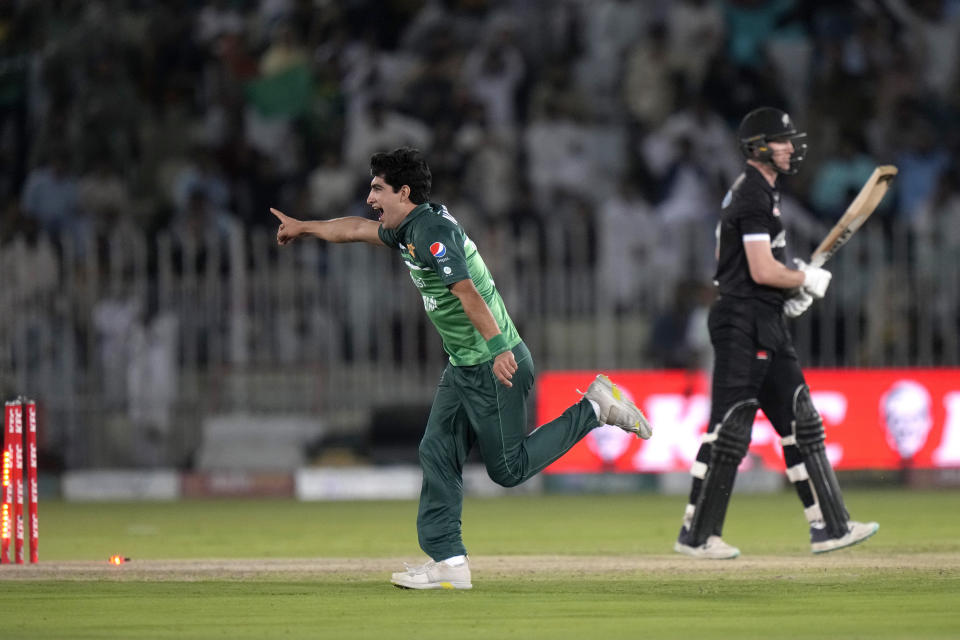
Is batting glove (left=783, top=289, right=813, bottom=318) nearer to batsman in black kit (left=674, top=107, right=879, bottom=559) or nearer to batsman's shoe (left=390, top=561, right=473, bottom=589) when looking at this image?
batsman in black kit (left=674, top=107, right=879, bottom=559)

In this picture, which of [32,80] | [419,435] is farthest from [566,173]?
[32,80]

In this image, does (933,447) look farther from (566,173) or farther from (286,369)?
(286,369)

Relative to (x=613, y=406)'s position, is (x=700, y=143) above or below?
above

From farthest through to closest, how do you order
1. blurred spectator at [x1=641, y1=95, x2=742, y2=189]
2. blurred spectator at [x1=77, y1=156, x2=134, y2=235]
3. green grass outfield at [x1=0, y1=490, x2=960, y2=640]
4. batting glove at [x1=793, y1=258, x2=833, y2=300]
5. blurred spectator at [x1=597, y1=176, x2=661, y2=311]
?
blurred spectator at [x1=77, y1=156, x2=134, y2=235] < blurred spectator at [x1=641, y1=95, x2=742, y2=189] < blurred spectator at [x1=597, y1=176, x2=661, y2=311] < batting glove at [x1=793, y1=258, x2=833, y2=300] < green grass outfield at [x1=0, y1=490, x2=960, y2=640]

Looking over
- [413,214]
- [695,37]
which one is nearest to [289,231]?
[413,214]

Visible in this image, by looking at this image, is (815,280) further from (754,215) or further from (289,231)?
(289,231)

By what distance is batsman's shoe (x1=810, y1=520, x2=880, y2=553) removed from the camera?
31.5 ft

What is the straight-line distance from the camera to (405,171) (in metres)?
8.44

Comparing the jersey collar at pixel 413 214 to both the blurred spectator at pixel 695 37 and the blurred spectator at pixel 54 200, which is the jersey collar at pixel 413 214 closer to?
the blurred spectator at pixel 695 37

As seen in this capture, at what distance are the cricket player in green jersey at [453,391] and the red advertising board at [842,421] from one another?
8.01 metres

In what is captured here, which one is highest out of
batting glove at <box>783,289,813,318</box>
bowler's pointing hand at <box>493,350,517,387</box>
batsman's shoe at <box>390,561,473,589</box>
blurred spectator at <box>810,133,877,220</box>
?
blurred spectator at <box>810,133,877,220</box>

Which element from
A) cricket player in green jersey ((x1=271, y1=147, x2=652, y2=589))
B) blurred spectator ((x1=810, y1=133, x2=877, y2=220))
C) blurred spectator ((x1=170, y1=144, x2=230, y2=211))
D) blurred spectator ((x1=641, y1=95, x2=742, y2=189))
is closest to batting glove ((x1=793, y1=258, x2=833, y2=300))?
cricket player in green jersey ((x1=271, y1=147, x2=652, y2=589))

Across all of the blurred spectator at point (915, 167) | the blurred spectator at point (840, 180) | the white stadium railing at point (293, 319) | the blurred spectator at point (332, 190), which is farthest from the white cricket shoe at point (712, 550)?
the blurred spectator at point (332, 190)

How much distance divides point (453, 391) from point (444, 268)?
743 millimetres
